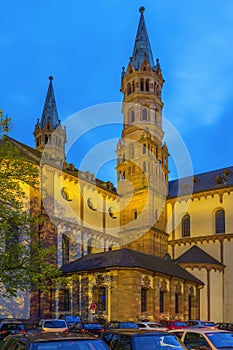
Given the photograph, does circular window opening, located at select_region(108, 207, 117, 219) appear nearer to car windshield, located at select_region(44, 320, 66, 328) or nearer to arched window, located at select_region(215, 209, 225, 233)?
arched window, located at select_region(215, 209, 225, 233)

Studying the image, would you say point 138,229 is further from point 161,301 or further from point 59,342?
point 59,342

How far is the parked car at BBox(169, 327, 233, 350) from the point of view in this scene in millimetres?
12156

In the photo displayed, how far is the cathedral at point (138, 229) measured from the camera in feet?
122

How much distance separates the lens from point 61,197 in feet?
151

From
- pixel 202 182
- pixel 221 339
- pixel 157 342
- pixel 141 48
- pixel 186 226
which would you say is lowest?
pixel 221 339

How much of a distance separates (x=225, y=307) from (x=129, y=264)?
19.4m

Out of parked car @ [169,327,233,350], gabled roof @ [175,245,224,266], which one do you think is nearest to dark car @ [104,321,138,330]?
parked car @ [169,327,233,350]

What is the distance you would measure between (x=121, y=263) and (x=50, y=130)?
46234 millimetres

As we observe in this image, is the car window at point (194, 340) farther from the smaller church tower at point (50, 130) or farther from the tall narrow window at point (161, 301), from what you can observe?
the smaller church tower at point (50, 130)

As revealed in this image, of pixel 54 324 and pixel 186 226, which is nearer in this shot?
pixel 54 324

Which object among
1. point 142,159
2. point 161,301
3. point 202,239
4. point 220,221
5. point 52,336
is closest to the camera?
point 52,336

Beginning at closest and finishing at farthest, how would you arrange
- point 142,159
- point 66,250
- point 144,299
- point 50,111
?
point 144,299 < point 66,250 < point 142,159 < point 50,111

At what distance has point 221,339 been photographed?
12.5 meters

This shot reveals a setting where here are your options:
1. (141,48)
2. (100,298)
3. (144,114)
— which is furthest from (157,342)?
(141,48)
